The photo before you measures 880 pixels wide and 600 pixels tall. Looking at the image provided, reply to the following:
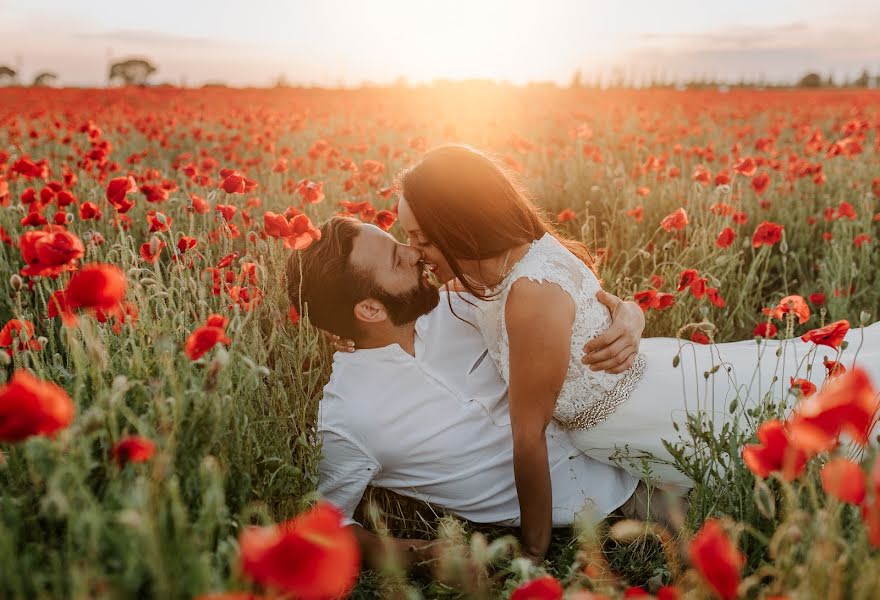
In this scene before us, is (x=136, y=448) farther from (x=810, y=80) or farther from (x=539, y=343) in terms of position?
(x=810, y=80)

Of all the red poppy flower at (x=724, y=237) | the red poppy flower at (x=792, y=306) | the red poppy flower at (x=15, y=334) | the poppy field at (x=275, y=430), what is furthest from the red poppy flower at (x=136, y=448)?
the red poppy flower at (x=724, y=237)

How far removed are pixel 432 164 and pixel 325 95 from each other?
14.8m

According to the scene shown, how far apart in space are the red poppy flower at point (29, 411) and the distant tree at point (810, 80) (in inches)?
1887

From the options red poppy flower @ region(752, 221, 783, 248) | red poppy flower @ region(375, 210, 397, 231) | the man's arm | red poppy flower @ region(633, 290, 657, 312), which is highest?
red poppy flower @ region(375, 210, 397, 231)

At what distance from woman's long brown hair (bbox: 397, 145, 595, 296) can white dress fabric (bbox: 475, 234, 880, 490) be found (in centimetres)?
11

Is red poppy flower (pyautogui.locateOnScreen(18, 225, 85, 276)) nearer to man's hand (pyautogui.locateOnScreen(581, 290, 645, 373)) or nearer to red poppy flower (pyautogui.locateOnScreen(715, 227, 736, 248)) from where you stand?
man's hand (pyautogui.locateOnScreen(581, 290, 645, 373))

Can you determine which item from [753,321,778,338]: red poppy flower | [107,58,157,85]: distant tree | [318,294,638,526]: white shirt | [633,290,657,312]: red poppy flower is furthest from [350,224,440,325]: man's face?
[107,58,157,85]: distant tree

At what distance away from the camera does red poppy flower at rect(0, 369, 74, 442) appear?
35.8 inches

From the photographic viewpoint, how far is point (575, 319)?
2172mm

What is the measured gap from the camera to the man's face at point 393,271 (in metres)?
2.17

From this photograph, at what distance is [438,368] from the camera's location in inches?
90.0

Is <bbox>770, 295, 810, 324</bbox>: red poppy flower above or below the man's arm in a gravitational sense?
above

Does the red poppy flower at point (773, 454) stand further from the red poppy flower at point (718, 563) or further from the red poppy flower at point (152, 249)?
the red poppy flower at point (152, 249)

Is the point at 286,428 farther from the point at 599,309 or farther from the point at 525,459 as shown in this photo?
the point at 599,309
